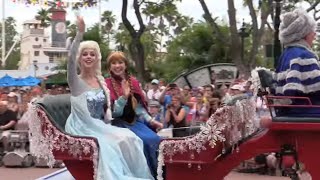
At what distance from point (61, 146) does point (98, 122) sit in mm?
419

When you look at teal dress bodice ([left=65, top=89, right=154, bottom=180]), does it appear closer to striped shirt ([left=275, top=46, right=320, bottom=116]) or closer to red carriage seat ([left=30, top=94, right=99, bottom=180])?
red carriage seat ([left=30, top=94, right=99, bottom=180])

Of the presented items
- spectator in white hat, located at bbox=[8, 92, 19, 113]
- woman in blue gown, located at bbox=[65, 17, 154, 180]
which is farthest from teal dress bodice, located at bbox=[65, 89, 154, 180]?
spectator in white hat, located at bbox=[8, 92, 19, 113]

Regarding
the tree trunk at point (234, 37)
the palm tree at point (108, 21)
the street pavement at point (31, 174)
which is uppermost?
the palm tree at point (108, 21)

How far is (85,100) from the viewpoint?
562 cm

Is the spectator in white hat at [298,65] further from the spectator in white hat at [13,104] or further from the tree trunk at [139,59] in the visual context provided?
the tree trunk at [139,59]

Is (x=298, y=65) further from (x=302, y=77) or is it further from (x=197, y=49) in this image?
(x=197, y=49)

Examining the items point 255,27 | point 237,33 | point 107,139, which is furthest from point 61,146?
point 255,27

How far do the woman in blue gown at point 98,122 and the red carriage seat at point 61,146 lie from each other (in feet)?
0.40

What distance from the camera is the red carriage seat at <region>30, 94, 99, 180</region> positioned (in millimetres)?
5285

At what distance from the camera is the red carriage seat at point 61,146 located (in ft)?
17.3

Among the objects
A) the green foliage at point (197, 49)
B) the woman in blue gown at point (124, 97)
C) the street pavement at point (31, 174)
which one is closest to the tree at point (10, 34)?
the green foliage at point (197, 49)

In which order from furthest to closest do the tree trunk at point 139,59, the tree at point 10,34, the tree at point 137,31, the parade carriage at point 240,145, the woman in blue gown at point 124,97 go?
the tree at point 10,34 → the tree trunk at point 139,59 → the tree at point 137,31 → the woman in blue gown at point 124,97 → the parade carriage at point 240,145

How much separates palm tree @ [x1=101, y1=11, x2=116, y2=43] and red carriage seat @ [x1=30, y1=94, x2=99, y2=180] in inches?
1899

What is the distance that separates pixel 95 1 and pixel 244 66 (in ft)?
16.6
